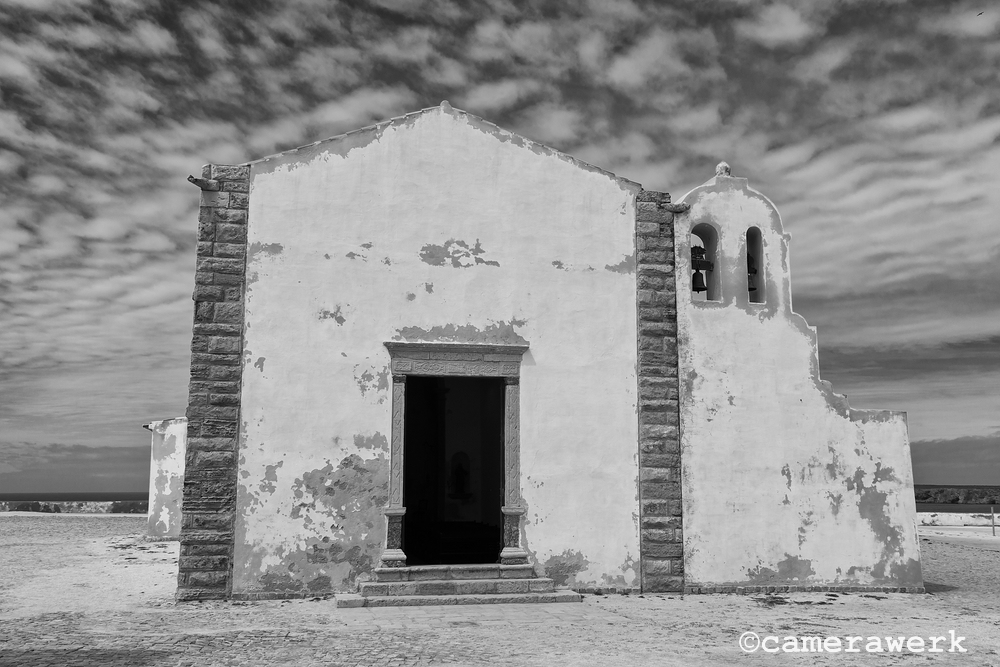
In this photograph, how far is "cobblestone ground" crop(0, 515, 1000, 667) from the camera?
21.2ft

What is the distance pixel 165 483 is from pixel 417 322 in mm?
10791

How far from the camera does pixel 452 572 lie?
9.45m

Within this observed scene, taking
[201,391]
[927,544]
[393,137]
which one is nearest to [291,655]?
[201,391]

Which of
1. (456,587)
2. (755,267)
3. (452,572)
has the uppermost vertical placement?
(755,267)

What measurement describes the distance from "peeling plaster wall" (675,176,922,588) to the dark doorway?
5.32 meters

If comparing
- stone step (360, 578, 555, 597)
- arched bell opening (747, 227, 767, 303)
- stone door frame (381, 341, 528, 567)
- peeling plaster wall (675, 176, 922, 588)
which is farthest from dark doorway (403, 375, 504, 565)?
arched bell opening (747, 227, 767, 303)

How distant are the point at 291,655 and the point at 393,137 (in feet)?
22.0

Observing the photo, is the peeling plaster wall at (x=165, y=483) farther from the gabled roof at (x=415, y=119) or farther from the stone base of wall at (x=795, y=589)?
the stone base of wall at (x=795, y=589)

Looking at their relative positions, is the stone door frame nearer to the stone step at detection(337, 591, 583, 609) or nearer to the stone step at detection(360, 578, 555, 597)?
the stone step at detection(360, 578, 555, 597)

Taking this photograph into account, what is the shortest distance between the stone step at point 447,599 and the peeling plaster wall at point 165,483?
1039 cm

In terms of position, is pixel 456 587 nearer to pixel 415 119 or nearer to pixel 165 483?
pixel 415 119

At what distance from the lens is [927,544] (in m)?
18.2

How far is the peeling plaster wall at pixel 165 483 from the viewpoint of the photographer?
17.7 metres

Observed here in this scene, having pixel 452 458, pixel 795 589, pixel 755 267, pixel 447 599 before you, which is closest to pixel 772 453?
pixel 795 589
